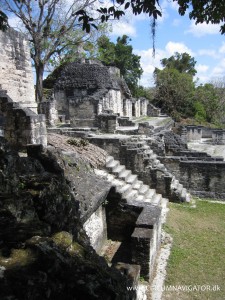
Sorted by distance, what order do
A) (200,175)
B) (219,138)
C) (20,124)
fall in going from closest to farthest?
(20,124)
(200,175)
(219,138)

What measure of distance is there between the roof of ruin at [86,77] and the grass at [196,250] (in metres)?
→ 16.4

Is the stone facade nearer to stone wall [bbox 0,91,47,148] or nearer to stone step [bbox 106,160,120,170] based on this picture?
stone step [bbox 106,160,120,170]

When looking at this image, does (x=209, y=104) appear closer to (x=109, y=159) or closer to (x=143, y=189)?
(x=109, y=159)

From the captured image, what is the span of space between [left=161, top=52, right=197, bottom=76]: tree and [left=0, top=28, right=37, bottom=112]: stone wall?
41709 mm

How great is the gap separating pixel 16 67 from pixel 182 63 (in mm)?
44176

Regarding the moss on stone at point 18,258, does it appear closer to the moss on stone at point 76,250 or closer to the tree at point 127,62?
the moss on stone at point 76,250

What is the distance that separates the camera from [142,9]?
4016 millimetres

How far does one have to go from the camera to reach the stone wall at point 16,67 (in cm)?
954

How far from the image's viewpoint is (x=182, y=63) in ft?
163

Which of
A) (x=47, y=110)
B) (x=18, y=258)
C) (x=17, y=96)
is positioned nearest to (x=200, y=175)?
(x=17, y=96)

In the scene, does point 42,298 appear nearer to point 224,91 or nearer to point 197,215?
point 197,215

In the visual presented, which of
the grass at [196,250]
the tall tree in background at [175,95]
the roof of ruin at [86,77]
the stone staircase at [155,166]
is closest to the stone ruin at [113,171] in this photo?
the stone staircase at [155,166]

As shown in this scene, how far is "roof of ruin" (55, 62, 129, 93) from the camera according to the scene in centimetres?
2425

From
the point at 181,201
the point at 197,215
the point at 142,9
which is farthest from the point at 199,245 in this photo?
the point at 142,9
